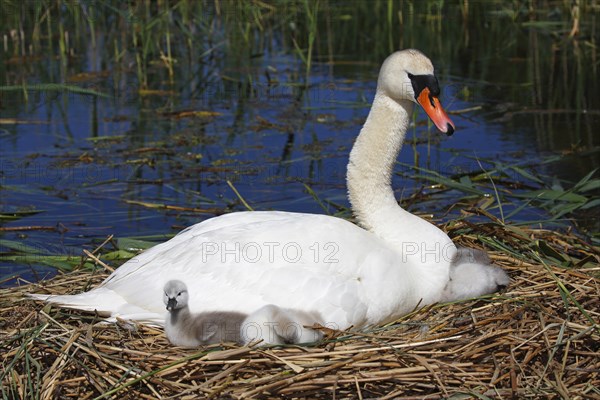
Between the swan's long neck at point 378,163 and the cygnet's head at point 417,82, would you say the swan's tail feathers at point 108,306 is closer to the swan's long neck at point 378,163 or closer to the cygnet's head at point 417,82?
the swan's long neck at point 378,163

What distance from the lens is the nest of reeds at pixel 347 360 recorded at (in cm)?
467

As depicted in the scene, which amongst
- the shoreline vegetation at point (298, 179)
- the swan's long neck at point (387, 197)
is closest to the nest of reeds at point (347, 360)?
the shoreline vegetation at point (298, 179)

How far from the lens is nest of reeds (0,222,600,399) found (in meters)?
4.67

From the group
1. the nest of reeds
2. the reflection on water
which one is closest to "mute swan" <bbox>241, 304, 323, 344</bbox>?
the nest of reeds

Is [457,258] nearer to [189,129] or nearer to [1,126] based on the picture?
[189,129]

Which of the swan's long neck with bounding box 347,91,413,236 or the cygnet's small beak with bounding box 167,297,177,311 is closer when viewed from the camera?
the cygnet's small beak with bounding box 167,297,177,311

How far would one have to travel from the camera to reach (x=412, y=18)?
15539 mm

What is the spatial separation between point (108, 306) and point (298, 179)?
357 centimetres

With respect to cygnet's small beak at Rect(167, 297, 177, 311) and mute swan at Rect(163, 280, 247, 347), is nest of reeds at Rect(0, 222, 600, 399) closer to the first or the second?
mute swan at Rect(163, 280, 247, 347)

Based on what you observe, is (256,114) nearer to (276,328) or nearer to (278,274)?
(278,274)

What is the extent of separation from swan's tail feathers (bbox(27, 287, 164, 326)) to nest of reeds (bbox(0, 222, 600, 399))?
0.19ft

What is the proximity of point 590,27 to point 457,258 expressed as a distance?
10.1 metres

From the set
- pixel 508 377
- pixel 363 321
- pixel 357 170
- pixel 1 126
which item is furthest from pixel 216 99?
pixel 508 377

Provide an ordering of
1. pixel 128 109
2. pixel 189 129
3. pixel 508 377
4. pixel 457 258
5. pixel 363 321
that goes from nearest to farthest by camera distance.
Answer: pixel 508 377 → pixel 363 321 → pixel 457 258 → pixel 189 129 → pixel 128 109
